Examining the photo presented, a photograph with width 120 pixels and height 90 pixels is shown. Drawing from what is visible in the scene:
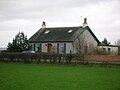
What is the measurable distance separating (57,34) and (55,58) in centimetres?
1887

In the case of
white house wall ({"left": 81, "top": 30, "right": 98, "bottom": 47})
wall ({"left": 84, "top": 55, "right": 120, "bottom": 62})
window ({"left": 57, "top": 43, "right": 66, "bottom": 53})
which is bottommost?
wall ({"left": 84, "top": 55, "right": 120, "bottom": 62})

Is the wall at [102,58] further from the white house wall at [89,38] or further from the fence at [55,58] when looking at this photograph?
the white house wall at [89,38]

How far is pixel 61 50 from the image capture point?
57.9 m

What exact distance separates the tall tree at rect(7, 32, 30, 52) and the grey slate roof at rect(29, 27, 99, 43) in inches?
108

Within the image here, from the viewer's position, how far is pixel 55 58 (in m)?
41.5

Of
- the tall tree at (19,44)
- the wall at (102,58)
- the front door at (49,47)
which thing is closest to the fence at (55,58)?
the wall at (102,58)

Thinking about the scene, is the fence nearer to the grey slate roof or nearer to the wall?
the wall

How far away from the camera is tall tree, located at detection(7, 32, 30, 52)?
57.9 meters

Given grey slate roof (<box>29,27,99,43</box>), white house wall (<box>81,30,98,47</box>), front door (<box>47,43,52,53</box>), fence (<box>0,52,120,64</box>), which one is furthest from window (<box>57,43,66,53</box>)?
fence (<box>0,52,120,64</box>)

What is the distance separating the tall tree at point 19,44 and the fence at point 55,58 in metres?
12.7

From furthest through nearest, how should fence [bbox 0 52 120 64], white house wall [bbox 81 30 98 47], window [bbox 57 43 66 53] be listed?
white house wall [bbox 81 30 98 47] < window [bbox 57 43 66 53] < fence [bbox 0 52 120 64]

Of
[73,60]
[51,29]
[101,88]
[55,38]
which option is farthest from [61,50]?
[101,88]

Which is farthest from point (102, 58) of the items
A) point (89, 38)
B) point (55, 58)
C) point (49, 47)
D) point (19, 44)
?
point (19, 44)

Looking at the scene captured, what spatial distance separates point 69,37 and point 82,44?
9.07 feet
